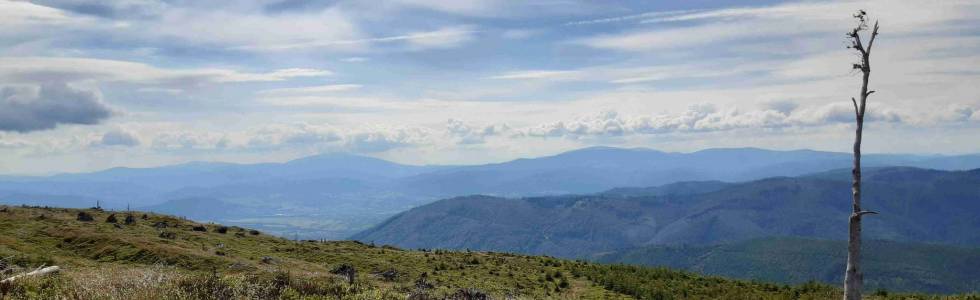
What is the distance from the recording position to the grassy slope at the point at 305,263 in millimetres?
33031

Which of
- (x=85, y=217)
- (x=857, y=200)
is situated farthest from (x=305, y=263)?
(x=857, y=200)

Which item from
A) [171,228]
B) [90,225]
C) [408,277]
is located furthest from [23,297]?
[171,228]

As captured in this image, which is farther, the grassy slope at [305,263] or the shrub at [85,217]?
the shrub at [85,217]

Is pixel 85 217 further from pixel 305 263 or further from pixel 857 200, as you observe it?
pixel 857 200

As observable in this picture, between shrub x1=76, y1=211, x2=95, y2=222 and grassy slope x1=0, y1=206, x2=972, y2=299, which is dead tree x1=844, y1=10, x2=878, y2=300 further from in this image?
shrub x1=76, y1=211, x2=95, y2=222

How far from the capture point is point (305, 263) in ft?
143

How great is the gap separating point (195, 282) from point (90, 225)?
38.2 meters

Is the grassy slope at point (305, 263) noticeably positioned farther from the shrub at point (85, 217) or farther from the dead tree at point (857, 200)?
the dead tree at point (857, 200)

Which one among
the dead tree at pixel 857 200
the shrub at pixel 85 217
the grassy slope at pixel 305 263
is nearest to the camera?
the dead tree at pixel 857 200

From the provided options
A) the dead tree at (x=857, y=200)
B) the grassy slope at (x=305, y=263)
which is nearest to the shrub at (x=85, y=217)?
the grassy slope at (x=305, y=263)

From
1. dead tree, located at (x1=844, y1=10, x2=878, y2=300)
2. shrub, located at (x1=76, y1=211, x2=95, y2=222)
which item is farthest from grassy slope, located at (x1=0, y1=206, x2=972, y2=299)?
dead tree, located at (x1=844, y1=10, x2=878, y2=300)

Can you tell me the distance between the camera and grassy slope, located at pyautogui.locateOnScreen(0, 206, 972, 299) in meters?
33.0

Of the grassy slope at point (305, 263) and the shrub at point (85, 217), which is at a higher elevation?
the shrub at point (85, 217)

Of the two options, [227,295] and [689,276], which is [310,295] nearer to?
[227,295]
